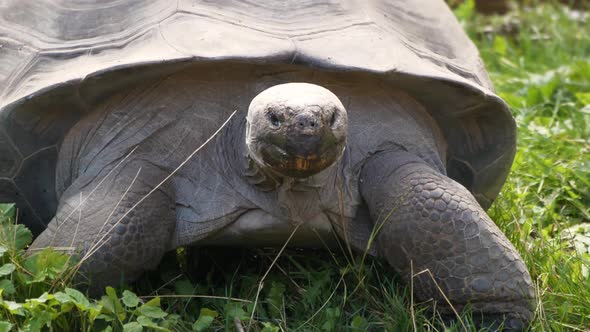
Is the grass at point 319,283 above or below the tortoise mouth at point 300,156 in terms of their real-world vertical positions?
below

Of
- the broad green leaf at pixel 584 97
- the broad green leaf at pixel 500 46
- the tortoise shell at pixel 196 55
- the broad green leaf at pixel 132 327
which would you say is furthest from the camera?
the broad green leaf at pixel 500 46

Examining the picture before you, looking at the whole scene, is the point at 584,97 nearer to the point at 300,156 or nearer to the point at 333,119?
the point at 333,119

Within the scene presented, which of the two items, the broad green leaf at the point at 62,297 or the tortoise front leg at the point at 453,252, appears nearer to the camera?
the broad green leaf at the point at 62,297

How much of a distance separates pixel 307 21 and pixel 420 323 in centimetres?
103

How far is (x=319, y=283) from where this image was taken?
3143 millimetres

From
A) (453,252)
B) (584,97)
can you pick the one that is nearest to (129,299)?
(453,252)

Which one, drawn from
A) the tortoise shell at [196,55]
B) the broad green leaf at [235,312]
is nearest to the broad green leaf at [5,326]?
the broad green leaf at [235,312]

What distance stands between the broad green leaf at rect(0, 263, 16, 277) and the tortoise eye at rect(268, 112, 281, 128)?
0.86 meters

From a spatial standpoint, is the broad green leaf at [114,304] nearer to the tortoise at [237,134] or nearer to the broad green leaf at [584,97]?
the tortoise at [237,134]

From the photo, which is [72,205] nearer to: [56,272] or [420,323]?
[56,272]

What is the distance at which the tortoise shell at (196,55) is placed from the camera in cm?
301

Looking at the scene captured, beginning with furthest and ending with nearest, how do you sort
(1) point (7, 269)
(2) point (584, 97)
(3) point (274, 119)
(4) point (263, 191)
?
(2) point (584, 97) → (4) point (263, 191) → (1) point (7, 269) → (3) point (274, 119)

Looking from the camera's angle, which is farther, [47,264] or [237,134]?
[237,134]

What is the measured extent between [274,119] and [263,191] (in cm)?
44
